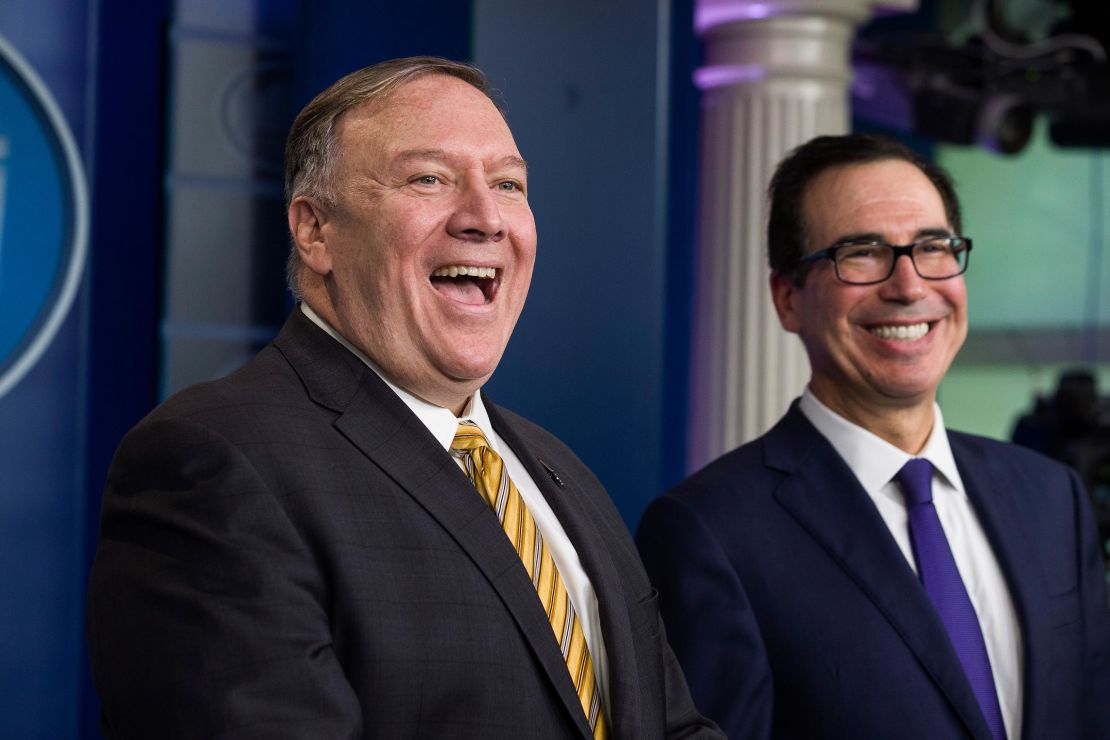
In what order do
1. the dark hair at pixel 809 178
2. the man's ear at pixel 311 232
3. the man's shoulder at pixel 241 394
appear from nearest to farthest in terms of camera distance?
1. the man's shoulder at pixel 241 394
2. the man's ear at pixel 311 232
3. the dark hair at pixel 809 178

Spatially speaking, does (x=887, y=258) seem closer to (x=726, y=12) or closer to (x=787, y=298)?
(x=787, y=298)

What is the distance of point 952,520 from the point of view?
1938 millimetres

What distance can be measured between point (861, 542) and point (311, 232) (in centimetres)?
85

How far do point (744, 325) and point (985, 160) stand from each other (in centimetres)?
397

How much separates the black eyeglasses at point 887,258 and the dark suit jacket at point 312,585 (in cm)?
73

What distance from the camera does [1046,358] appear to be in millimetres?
6988

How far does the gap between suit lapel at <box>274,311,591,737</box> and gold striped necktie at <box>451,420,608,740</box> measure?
4cm

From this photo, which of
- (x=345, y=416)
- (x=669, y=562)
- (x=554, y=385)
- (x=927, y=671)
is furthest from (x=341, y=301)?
(x=554, y=385)

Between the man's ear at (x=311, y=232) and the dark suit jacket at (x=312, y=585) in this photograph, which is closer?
the dark suit jacket at (x=312, y=585)

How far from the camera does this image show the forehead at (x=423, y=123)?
58.0 inches

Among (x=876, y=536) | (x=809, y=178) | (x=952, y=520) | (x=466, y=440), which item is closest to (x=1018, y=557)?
(x=952, y=520)

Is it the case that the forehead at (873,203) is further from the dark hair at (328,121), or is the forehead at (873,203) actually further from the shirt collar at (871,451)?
the dark hair at (328,121)

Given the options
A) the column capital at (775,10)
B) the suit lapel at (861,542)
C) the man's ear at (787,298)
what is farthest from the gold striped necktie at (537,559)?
the column capital at (775,10)

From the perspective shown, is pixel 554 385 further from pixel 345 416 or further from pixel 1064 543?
pixel 345 416
